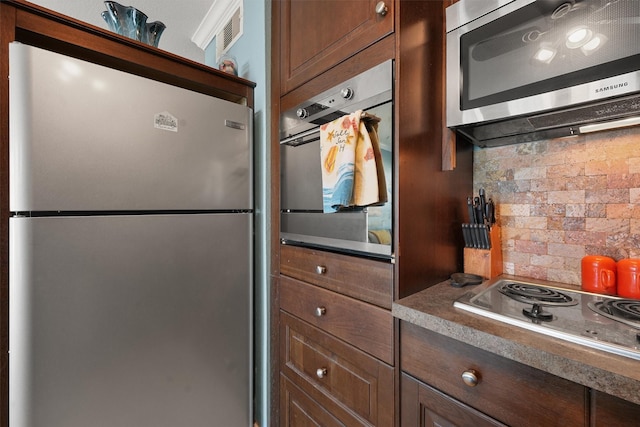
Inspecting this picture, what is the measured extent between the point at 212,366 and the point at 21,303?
0.72 metres

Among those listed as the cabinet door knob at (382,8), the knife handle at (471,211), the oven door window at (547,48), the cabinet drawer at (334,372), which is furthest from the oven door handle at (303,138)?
the cabinet drawer at (334,372)

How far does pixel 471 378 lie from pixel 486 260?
0.51m

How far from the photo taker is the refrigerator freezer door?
0.87 meters

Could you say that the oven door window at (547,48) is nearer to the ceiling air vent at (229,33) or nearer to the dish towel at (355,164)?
the dish towel at (355,164)

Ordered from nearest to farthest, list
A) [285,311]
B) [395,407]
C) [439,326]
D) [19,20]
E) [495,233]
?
[439,326]
[395,407]
[19,20]
[495,233]
[285,311]

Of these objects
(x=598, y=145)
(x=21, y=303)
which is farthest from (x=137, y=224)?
(x=598, y=145)

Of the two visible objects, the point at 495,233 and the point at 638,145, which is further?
the point at 495,233

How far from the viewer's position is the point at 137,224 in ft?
3.48

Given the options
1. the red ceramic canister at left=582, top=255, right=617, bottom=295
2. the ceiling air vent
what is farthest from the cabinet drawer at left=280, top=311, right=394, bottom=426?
the ceiling air vent

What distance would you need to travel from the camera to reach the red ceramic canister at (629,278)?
779 mm

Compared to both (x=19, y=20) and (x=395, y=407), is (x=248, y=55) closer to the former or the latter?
(x=19, y=20)

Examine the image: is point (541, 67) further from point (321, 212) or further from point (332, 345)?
point (332, 345)

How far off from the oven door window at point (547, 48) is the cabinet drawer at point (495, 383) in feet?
2.29

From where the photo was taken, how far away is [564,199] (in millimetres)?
944
